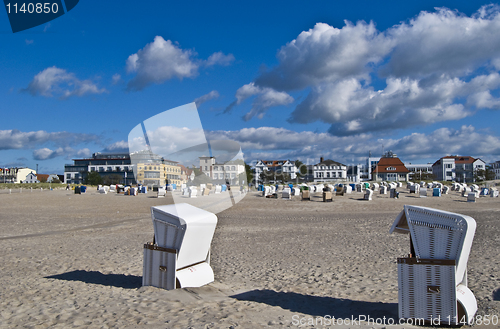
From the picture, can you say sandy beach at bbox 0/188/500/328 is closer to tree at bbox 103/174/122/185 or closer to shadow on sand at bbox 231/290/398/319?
shadow on sand at bbox 231/290/398/319

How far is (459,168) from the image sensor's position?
379ft

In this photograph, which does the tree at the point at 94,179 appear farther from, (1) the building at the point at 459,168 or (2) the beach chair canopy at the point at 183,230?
(2) the beach chair canopy at the point at 183,230

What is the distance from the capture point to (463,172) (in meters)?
114

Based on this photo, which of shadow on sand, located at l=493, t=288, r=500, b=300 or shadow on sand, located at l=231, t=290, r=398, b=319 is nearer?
shadow on sand, located at l=231, t=290, r=398, b=319

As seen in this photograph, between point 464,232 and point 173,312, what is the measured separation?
3490mm

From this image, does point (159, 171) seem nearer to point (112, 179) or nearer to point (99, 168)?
point (112, 179)

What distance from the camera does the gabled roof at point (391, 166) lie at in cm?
10788

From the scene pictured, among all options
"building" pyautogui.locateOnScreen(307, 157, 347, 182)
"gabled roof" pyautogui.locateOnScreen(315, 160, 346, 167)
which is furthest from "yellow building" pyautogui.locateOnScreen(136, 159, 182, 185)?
"gabled roof" pyautogui.locateOnScreen(315, 160, 346, 167)

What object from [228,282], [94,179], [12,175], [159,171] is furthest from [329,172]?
[12,175]

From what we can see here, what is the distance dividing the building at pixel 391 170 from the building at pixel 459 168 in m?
15.3

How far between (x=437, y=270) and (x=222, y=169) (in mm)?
10672

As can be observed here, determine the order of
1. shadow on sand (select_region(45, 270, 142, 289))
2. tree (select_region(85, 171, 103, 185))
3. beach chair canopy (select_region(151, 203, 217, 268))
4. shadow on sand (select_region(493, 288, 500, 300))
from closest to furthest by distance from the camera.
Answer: shadow on sand (select_region(493, 288, 500, 300)) → beach chair canopy (select_region(151, 203, 217, 268)) → shadow on sand (select_region(45, 270, 142, 289)) → tree (select_region(85, 171, 103, 185))

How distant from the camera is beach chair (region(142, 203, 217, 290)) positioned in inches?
204

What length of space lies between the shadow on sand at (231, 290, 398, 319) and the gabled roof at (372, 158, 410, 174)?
11023 centimetres
